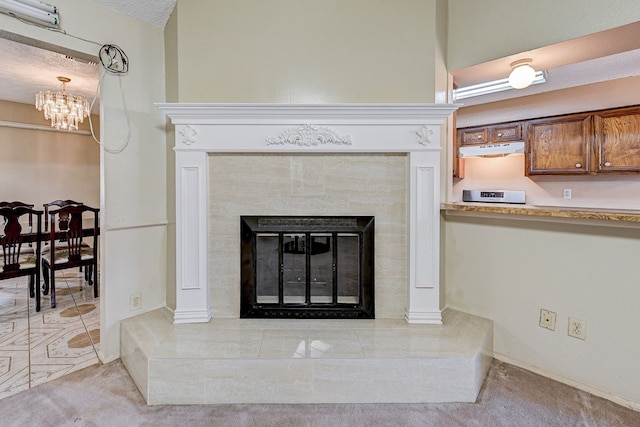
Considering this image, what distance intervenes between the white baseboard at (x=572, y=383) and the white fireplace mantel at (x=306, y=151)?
55cm

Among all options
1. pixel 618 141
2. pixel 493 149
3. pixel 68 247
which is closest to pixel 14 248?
pixel 68 247

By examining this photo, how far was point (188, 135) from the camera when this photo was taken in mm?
2154

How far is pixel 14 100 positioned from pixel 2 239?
3006 millimetres

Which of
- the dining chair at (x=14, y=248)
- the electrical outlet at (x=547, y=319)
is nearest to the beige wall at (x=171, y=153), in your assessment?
the dining chair at (x=14, y=248)

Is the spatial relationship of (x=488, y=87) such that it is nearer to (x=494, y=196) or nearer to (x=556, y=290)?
(x=556, y=290)

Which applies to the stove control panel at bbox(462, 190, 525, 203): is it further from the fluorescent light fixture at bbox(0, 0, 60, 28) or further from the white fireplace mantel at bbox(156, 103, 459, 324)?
the fluorescent light fixture at bbox(0, 0, 60, 28)

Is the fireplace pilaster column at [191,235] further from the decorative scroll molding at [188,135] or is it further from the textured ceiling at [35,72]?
the textured ceiling at [35,72]

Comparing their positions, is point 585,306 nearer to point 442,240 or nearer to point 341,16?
point 442,240

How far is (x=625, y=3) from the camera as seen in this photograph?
1701 millimetres

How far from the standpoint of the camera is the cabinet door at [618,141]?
318cm

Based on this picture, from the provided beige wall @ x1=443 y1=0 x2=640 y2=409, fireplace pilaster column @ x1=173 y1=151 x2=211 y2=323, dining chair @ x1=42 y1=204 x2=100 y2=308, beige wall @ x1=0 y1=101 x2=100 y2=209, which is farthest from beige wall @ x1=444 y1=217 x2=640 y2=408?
beige wall @ x1=0 y1=101 x2=100 y2=209

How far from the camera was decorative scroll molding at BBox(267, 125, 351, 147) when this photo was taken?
2.16m

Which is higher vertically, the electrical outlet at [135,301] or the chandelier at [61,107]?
the chandelier at [61,107]

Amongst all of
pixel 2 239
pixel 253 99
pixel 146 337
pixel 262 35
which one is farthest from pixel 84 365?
pixel 262 35
